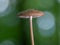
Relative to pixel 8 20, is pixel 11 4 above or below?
above

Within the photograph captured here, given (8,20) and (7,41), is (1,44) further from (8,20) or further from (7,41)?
(8,20)

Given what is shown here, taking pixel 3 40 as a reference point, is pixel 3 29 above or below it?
above

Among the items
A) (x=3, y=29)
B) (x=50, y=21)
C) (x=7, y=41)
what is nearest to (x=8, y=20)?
(x=3, y=29)

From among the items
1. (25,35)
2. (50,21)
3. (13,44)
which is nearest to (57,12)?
(50,21)

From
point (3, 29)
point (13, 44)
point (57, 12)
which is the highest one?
point (57, 12)

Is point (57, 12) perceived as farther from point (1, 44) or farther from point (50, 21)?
point (1, 44)

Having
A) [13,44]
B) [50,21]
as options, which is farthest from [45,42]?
[13,44]

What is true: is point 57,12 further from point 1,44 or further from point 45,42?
point 1,44
